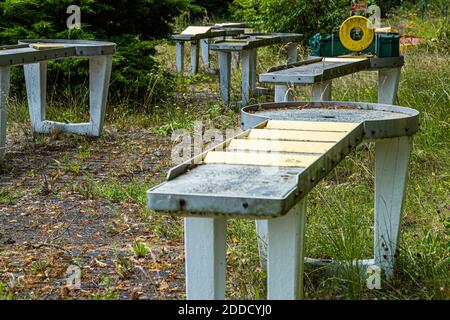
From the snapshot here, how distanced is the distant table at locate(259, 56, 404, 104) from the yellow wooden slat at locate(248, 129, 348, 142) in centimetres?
244

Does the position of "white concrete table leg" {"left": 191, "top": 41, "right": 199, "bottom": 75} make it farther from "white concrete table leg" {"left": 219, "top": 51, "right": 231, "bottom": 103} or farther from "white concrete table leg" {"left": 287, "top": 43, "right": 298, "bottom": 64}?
"white concrete table leg" {"left": 219, "top": 51, "right": 231, "bottom": 103}

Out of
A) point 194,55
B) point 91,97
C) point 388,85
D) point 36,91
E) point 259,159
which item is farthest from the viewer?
point 194,55

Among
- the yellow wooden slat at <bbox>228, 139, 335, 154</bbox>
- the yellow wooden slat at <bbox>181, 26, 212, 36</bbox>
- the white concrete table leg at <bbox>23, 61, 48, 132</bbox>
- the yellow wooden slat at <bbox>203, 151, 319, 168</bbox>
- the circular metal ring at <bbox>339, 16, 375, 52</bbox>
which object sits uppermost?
the circular metal ring at <bbox>339, 16, 375, 52</bbox>

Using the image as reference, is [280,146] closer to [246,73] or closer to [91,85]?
[91,85]

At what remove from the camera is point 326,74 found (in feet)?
20.9

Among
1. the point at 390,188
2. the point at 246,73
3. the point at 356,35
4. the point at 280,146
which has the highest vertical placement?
the point at 356,35

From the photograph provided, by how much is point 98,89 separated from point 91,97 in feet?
0.33

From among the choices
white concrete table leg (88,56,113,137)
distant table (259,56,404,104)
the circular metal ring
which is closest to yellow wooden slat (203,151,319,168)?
distant table (259,56,404,104)

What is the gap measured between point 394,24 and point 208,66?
3.59 meters

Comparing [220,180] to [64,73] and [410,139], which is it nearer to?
[410,139]

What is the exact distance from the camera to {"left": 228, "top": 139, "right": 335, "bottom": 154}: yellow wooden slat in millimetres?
3490

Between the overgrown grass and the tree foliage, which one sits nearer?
the overgrown grass

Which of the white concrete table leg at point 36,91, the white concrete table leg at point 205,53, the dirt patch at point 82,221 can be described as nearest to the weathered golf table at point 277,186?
the dirt patch at point 82,221

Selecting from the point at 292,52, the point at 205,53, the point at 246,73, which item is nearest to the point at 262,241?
the point at 246,73
